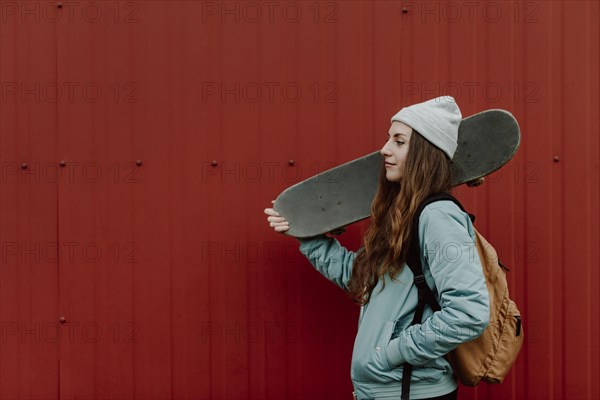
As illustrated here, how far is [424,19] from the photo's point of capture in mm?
2768

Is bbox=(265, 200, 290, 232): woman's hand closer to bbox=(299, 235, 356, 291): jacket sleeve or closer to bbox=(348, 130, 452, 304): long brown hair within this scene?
bbox=(299, 235, 356, 291): jacket sleeve

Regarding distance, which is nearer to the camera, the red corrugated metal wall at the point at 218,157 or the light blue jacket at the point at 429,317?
the light blue jacket at the point at 429,317

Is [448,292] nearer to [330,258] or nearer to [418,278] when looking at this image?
[418,278]

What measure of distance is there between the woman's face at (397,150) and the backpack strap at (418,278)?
0.16 metres

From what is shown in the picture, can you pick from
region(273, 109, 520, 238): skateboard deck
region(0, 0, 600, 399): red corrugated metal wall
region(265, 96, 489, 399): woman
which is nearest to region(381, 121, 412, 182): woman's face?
region(265, 96, 489, 399): woman

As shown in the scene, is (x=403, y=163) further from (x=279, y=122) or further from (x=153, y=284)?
(x=153, y=284)

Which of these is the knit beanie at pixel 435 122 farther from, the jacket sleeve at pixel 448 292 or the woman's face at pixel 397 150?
the jacket sleeve at pixel 448 292

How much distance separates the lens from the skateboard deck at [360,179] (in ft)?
7.66

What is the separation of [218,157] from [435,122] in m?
1.07

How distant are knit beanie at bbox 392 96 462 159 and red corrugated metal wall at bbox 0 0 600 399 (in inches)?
26.5

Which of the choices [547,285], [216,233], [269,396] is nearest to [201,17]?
[216,233]

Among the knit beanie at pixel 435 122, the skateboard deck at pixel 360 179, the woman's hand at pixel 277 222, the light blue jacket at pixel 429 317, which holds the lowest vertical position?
the light blue jacket at pixel 429 317

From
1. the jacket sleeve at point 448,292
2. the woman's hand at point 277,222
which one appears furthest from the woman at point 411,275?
the woman's hand at point 277,222

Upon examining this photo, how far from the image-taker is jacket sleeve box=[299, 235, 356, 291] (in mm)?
2410
